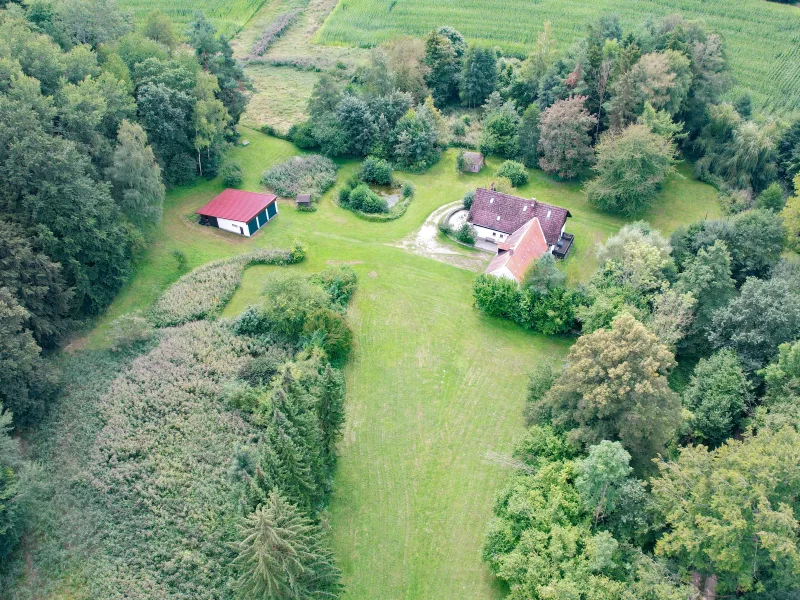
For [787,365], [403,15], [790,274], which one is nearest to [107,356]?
[787,365]

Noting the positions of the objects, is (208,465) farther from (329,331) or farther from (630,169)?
(630,169)

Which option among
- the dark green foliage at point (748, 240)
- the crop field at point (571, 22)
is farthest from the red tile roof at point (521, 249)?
the crop field at point (571, 22)

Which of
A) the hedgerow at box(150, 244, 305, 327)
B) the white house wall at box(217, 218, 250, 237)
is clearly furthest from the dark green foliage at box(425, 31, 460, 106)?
the hedgerow at box(150, 244, 305, 327)

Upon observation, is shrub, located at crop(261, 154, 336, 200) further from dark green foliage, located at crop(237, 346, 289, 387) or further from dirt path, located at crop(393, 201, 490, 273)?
dark green foliage, located at crop(237, 346, 289, 387)

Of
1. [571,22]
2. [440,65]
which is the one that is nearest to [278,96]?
[440,65]

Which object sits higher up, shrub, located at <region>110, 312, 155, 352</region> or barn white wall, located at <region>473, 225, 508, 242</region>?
barn white wall, located at <region>473, 225, 508, 242</region>

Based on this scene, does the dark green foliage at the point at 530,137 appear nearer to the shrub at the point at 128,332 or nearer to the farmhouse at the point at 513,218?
the farmhouse at the point at 513,218
